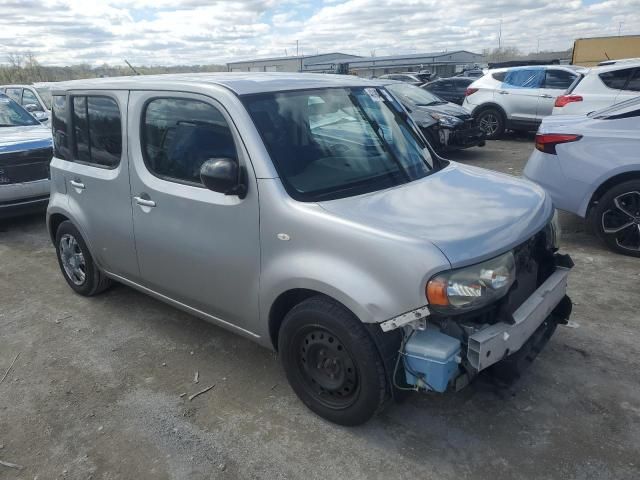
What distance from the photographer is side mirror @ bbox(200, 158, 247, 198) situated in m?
2.85

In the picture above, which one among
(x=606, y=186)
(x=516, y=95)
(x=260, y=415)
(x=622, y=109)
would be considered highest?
(x=622, y=109)

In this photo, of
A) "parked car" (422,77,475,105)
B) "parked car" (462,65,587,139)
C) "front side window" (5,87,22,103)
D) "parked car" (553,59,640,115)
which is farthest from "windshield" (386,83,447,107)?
"front side window" (5,87,22,103)

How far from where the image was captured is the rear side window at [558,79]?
39.9 feet

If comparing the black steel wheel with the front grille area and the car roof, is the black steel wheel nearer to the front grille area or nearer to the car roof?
the car roof

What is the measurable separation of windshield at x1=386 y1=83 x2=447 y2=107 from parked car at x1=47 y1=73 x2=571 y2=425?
733 cm

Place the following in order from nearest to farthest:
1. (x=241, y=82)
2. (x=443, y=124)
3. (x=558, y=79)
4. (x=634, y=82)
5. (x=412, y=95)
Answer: (x=241, y=82), (x=634, y=82), (x=443, y=124), (x=412, y=95), (x=558, y=79)

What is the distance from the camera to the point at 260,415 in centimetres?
309

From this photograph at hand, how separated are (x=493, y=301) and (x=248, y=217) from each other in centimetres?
139

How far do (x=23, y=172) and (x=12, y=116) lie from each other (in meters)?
2.18

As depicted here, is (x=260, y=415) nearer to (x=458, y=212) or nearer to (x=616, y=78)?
(x=458, y=212)

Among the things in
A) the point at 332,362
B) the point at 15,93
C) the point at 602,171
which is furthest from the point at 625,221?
the point at 15,93

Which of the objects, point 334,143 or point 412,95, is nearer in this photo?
point 334,143

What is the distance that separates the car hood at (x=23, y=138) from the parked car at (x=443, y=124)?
19.8ft

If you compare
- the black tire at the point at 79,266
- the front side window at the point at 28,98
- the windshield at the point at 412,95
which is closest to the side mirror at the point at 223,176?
the black tire at the point at 79,266
